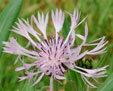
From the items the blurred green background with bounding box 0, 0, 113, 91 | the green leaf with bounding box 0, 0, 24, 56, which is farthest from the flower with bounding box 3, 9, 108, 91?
the blurred green background with bounding box 0, 0, 113, 91

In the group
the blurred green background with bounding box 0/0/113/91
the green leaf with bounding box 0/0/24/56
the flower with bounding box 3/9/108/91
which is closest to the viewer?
the flower with bounding box 3/9/108/91

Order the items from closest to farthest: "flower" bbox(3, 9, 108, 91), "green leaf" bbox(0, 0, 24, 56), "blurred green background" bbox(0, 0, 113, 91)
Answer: "flower" bbox(3, 9, 108, 91)
"green leaf" bbox(0, 0, 24, 56)
"blurred green background" bbox(0, 0, 113, 91)

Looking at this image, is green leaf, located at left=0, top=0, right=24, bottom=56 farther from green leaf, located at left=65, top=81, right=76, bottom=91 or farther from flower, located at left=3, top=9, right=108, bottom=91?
green leaf, located at left=65, top=81, right=76, bottom=91

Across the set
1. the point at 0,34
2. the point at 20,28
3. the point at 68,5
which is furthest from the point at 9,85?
the point at 68,5

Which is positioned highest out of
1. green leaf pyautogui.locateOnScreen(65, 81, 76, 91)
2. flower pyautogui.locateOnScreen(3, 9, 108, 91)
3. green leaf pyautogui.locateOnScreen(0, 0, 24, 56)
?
green leaf pyautogui.locateOnScreen(0, 0, 24, 56)

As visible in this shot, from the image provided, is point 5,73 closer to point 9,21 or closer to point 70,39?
point 9,21

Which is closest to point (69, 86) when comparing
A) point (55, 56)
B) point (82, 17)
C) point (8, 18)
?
A: point (55, 56)

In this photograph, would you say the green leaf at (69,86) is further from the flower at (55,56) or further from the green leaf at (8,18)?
the green leaf at (8,18)

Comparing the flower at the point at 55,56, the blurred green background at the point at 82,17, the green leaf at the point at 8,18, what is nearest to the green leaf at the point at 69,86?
the flower at the point at 55,56

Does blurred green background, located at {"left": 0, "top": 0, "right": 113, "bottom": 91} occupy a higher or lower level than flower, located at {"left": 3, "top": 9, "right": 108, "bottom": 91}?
higher

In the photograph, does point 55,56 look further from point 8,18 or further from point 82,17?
point 82,17

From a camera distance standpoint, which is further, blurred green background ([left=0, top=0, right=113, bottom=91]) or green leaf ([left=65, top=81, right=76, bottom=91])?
blurred green background ([left=0, top=0, right=113, bottom=91])
